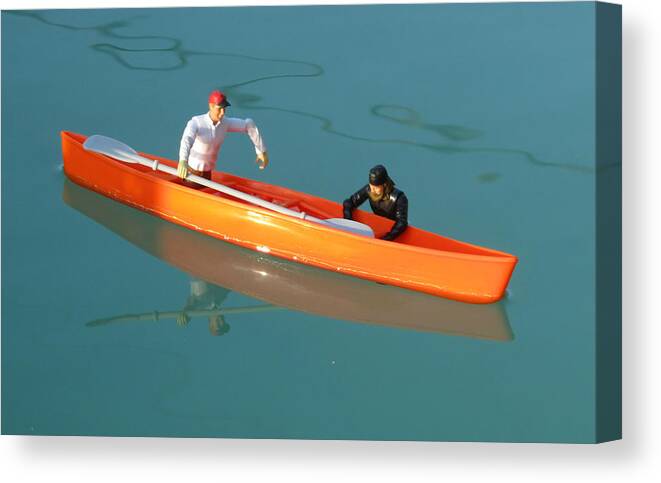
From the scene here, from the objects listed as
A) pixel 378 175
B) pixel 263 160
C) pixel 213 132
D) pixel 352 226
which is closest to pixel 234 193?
pixel 263 160

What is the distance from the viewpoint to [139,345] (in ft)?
22.0

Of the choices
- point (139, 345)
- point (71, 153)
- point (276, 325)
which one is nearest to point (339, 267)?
point (276, 325)

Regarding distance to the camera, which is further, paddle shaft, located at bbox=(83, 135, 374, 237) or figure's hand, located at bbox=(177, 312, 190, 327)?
paddle shaft, located at bbox=(83, 135, 374, 237)

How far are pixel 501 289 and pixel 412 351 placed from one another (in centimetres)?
47

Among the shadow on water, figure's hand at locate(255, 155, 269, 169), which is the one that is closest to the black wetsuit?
the shadow on water

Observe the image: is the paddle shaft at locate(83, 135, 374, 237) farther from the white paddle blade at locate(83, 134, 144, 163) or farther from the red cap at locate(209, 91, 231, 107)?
the red cap at locate(209, 91, 231, 107)

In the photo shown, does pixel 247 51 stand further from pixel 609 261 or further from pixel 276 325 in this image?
pixel 609 261

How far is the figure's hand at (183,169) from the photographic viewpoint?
705cm

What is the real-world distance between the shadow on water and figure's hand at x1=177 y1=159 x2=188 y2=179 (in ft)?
1.18

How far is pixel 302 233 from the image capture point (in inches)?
270

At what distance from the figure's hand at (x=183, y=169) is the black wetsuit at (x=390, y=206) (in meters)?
0.77

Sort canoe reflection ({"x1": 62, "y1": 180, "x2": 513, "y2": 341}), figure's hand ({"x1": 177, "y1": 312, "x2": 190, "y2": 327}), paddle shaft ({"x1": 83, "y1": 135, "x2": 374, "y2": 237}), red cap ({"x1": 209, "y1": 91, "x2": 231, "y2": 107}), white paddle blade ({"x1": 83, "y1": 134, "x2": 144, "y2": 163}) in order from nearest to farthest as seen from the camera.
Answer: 1. canoe reflection ({"x1": 62, "y1": 180, "x2": 513, "y2": 341})
2. figure's hand ({"x1": 177, "y1": 312, "x2": 190, "y2": 327})
3. paddle shaft ({"x1": 83, "y1": 135, "x2": 374, "y2": 237})
4. red cap ({"x1": 209, "y1": 91, "x2": 231, "y2": 107})
5. white paddle blade ({"x1": 83, "y1": 134, "x2": 144, "y2": 163})

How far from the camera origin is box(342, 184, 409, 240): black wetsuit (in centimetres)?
681

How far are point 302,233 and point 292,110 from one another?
590mm
